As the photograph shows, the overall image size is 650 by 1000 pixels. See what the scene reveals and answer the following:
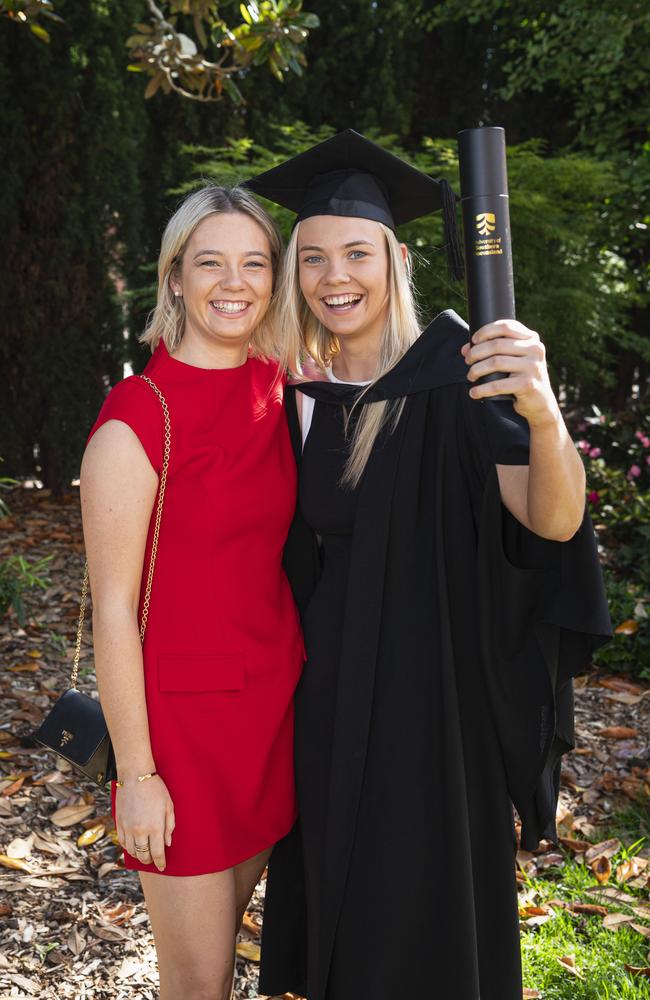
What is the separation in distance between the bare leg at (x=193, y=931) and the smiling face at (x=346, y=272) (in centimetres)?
135

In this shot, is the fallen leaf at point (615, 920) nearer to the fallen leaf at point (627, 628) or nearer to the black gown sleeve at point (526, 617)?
the black gown sleeve at point (526, 617)

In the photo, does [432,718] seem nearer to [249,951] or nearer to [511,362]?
[511,362]

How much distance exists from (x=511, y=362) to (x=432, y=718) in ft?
2.87

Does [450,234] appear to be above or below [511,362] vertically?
above

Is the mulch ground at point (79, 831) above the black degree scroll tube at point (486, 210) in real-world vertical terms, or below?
below

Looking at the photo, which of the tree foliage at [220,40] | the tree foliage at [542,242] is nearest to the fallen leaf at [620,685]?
the tree foliage at [542,242]

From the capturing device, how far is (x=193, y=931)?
1.98 metres

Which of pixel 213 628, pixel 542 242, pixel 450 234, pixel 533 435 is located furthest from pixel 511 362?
pixel 542 242

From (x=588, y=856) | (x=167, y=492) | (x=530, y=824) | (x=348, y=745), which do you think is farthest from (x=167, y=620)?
(x=588, y=856)

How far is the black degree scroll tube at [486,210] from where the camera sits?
1447 millimetres

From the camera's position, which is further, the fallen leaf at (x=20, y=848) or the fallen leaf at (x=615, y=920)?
the fallen leaf at (x=20, y=848)

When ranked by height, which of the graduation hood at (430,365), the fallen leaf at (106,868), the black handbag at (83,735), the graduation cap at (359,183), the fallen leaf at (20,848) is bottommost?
the fallen leaf at (106,868)

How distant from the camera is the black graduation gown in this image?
1.94 metres

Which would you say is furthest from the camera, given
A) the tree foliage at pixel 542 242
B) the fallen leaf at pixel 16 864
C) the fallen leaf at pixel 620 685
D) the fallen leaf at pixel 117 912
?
the tree foliage at pixel 542 242
